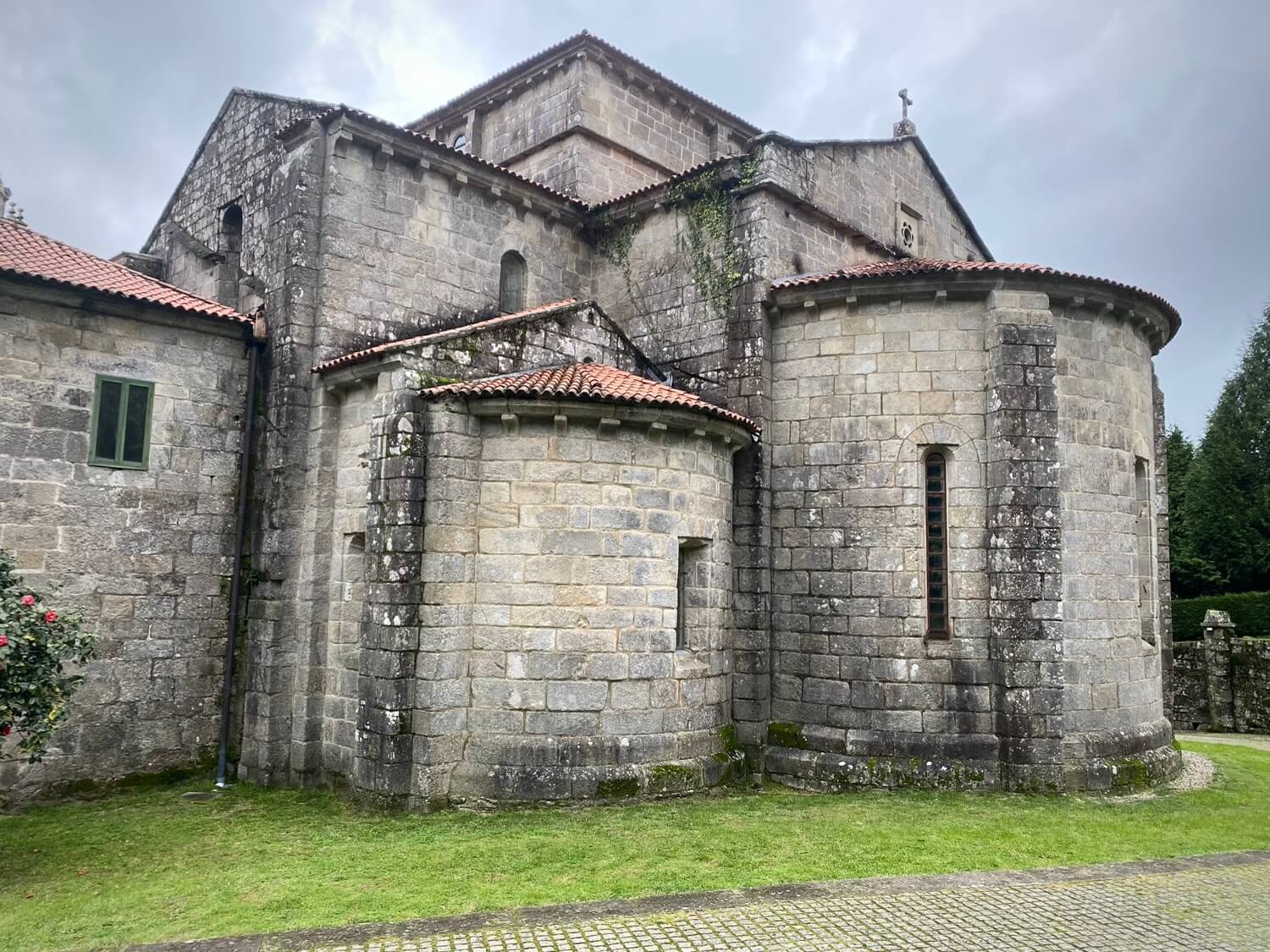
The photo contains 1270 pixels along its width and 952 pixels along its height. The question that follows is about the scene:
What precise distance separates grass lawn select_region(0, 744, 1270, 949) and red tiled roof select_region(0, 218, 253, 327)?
→ 5.95m

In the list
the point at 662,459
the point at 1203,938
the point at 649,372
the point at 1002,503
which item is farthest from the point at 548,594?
the point at 1203,938

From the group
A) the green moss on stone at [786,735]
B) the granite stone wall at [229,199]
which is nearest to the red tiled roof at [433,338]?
the granite stone wall at [229,199]

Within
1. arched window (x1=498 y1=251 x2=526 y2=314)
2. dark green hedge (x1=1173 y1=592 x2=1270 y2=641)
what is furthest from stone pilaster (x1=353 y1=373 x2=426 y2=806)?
dark green hedge (x1=1173 y1=592 x2=1270 y2=641)

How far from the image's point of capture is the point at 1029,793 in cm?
1116

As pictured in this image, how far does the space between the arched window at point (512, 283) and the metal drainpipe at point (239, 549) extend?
3.64 meters

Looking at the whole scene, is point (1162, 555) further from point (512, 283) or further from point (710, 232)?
point (512, 283)

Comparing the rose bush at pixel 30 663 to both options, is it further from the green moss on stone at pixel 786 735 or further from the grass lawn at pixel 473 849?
the green moss on stone at pixel 786 735

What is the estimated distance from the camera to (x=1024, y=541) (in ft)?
37.9

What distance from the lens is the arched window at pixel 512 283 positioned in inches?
576

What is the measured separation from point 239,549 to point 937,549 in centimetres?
902

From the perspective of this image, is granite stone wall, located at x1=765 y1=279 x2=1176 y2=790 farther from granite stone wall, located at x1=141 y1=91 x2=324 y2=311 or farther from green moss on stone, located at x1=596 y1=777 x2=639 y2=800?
granite stone wall, located at x1=141 y1=91 x2=324 y2=311

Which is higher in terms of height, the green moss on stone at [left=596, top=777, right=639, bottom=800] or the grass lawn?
the green moss on stone at [left=596, top=777, right=639, bottom=800]

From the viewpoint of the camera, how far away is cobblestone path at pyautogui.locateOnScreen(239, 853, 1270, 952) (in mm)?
6570

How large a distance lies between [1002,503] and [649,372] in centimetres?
531
